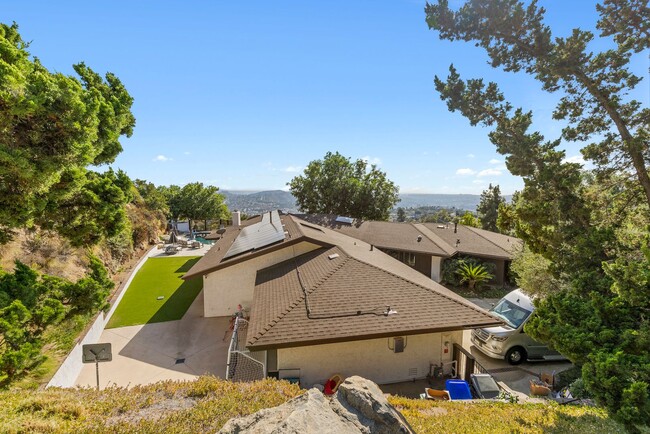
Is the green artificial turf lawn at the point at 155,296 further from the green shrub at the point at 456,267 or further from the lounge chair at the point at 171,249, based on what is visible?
the green shrub at the point at 456,267

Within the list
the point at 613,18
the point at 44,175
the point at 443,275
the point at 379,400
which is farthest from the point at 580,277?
the point at 443,275

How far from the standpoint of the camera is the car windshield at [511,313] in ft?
35.1

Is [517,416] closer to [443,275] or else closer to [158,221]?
[443,275]

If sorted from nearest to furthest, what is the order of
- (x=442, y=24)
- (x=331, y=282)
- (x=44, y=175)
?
1. (x=44, y=175)
2. (x=442, y=24)
3. (x=331, y=282)

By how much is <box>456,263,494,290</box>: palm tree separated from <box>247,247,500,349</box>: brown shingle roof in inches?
350

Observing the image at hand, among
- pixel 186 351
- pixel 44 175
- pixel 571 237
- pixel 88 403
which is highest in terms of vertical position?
pixel 44 175

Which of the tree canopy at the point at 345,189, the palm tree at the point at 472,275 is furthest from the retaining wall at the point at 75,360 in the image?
the tree canopy at the point at 345,189

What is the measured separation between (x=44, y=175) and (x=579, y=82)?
1254cm

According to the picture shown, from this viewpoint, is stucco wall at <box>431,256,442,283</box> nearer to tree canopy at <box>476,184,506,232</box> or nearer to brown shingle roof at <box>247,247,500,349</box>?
brown shingle roof at <box>247,247,500,349</box>

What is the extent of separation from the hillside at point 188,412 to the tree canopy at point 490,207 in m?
40.1

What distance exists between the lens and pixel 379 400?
3.30 meters

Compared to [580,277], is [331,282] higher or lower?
lower

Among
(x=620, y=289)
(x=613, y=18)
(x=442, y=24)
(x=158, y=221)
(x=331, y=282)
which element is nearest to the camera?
(x=620, y=289)

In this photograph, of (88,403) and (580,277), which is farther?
(580,277)
